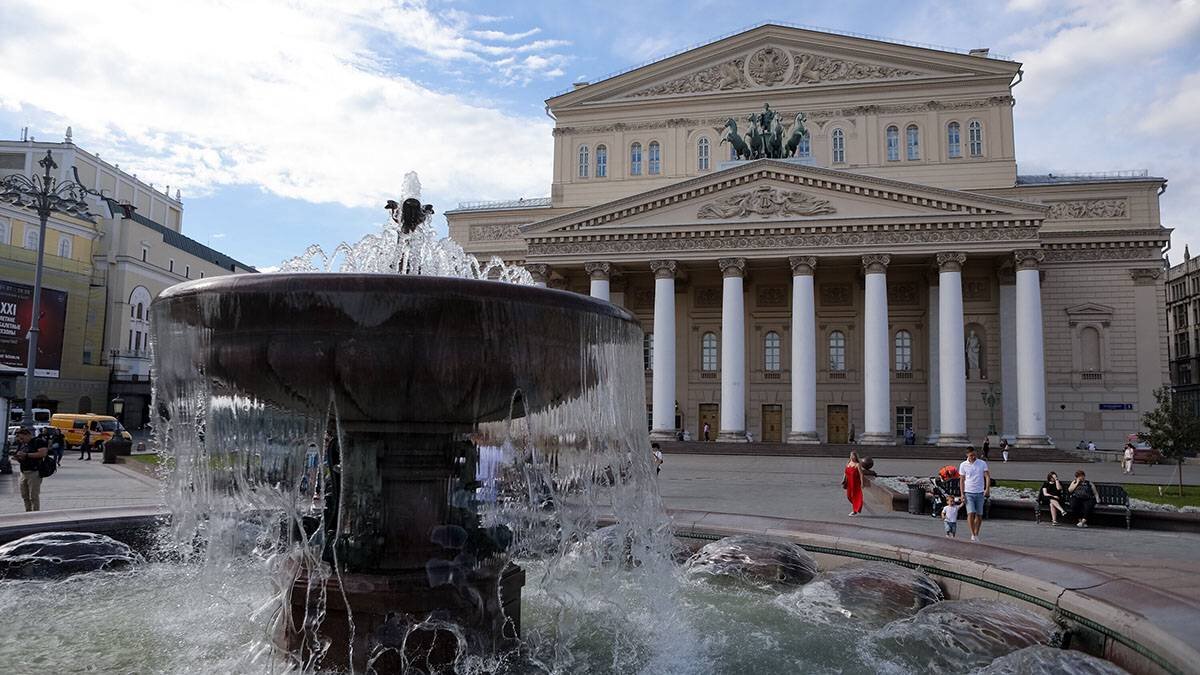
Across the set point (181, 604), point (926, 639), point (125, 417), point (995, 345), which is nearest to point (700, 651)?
point (926, 639)

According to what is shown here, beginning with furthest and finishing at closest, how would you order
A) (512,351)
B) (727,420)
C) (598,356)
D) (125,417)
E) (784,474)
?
(125,417), (727,420), (784,474), (598,356), (512,351)

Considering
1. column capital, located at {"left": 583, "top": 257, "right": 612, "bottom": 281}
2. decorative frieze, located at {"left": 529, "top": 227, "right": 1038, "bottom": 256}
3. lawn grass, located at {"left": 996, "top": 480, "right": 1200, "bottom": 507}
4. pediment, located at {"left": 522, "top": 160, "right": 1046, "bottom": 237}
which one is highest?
pediment, located at {"left": 522, "top": 160, "right": 1046, "bottom": 237}

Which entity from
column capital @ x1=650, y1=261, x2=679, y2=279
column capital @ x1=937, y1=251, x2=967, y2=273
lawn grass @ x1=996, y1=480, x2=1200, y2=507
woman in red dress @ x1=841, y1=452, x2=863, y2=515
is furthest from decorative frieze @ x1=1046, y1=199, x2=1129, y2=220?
woman in red dress @ x1=841, y1=452, x2=863, y2=515

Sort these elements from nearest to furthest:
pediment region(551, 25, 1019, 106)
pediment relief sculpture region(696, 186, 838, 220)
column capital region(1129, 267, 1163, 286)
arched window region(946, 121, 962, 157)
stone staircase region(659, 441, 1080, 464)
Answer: stone staircase region(659, 441, 1080, 464), pediment relief sculpture region(696, 186, 838, 220), column capital region(1129, 267, 1163, 286), arched window region(946, 121, 962, 157), pediment region(551, 25, 1019, 106)

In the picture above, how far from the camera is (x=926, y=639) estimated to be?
4879mm

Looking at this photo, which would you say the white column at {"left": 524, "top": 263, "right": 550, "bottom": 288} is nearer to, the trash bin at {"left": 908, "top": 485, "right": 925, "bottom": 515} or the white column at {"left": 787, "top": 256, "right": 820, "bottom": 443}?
the white column at {"left": 787, "top": 256, "right": 820, "bottom": 443}

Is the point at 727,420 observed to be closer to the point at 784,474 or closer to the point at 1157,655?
the point at 784,474

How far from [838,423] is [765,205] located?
35.0 ft

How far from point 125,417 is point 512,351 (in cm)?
5035

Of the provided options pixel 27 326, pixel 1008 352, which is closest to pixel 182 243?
pixel 27 326

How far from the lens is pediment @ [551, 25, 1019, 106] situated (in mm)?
40469

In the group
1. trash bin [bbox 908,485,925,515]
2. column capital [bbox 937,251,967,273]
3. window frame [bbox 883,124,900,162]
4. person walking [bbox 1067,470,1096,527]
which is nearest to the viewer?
person walking [bbox 1067,470,1096,527]

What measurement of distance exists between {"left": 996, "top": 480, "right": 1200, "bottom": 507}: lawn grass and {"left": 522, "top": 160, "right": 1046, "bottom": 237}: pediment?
14.7 metres

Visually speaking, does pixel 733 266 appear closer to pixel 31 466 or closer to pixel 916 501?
pixel 916 501
